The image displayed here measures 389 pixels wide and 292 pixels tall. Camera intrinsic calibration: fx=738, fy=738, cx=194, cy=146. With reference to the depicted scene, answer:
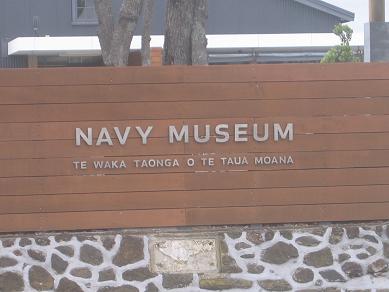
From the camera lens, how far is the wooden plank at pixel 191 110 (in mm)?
7129

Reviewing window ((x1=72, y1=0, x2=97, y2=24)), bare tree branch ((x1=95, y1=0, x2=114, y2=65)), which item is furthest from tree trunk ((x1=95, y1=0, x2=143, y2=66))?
window ((x1=72, y1=0, x2=97, y2=24))

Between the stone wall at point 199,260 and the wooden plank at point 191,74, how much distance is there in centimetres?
148

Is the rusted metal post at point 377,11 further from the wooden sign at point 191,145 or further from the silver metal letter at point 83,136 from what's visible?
the silver metal letter at point 83,136

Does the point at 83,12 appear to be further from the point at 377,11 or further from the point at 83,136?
the point at 83,136

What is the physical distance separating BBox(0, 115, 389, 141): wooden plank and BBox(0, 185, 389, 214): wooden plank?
572 mm

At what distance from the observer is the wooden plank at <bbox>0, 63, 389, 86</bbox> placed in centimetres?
714

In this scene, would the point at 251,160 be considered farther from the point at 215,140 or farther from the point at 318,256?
the point at 318,256

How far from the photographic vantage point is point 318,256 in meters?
7.21

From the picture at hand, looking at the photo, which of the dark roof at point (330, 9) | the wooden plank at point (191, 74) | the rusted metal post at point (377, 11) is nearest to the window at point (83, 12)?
the dark roof at point (330, 9)

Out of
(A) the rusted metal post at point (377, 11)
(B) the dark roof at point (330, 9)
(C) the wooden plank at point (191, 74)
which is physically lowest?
(C) the wooden plank at point (191, 74)

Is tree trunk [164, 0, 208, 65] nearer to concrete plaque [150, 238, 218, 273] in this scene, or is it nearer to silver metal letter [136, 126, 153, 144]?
silver metal letter [136, 126, 153, 144]

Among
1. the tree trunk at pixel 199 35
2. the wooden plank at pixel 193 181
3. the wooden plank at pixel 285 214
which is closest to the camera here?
the wooden plank at pixel 193 181

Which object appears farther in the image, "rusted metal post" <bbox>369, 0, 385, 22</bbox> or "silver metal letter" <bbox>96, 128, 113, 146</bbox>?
"rusted metal post" <bbox>369, 0, 385, 22</bbox>

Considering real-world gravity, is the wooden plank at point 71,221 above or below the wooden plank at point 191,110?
below
